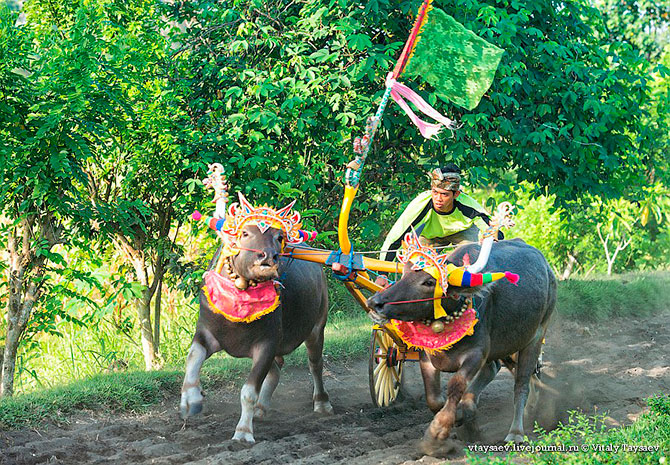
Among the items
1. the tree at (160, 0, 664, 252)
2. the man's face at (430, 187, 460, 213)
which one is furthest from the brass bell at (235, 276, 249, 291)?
the tree at (160, 0, 664, 252)

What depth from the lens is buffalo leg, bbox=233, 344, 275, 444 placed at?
6.58 meters

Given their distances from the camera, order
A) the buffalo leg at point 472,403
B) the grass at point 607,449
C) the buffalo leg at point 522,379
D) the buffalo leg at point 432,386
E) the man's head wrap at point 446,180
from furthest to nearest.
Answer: the man's head wrap at point 446,180 < the buffalo leg at point 522,379 < the buffalo leg at point 432,386 < the buffalo leg at point 472,403 < the grass at point 607,449

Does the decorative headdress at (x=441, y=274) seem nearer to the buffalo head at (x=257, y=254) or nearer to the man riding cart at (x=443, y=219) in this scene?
the buffalo head at (x=257, y=254)

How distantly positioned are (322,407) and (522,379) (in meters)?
2.05

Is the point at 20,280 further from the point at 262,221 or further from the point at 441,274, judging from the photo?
the point at 441,274

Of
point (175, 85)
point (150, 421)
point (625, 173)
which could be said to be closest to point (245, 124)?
point (175, 85)

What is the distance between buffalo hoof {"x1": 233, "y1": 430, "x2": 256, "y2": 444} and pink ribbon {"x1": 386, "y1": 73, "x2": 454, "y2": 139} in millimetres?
2810

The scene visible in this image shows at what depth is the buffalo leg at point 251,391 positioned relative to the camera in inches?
259

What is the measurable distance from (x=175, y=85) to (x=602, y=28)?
6.56 meters

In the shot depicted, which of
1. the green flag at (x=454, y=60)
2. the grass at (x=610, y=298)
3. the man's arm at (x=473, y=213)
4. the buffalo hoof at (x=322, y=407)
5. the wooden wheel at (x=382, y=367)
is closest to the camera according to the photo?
the green flag at (x=454, y=60)

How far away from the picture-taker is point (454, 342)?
20.9 ft

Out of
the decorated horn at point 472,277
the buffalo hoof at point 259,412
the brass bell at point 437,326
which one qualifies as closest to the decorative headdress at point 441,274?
the decorated horn at point 472,277

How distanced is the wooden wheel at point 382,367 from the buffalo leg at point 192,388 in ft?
6.42

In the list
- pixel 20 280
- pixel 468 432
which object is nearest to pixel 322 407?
pixel 468 432
